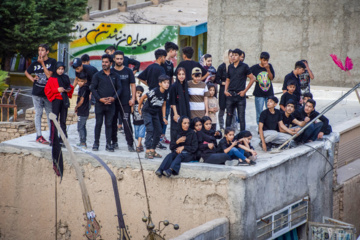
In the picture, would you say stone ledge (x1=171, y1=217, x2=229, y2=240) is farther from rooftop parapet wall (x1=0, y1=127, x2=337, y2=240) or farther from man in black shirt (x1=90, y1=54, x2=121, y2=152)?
man in black shirt (x1=90, y1=54, x2=121, y2=152)

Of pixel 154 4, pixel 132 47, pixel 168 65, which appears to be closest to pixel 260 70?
pixel 168 65

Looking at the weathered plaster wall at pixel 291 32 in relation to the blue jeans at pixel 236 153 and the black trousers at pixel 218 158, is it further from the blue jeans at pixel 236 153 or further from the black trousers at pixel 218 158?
the black trousers at pixel 218 158

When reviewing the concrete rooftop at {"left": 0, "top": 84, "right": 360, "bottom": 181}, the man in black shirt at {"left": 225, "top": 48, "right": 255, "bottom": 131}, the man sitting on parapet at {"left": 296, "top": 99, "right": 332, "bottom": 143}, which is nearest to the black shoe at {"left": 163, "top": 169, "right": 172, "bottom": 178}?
the concrete rooftop at {"left": 0, "top": 84, "right": 360, "bottom": 181}

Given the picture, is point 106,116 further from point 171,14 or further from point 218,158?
point 171,14

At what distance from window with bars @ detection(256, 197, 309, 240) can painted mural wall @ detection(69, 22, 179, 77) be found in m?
17.7

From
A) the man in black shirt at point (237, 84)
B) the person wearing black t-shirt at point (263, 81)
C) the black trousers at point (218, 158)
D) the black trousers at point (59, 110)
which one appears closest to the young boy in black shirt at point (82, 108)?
the black trousers at point (59, 110)

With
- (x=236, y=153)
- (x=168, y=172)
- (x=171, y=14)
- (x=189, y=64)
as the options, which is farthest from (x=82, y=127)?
(x=171, y=14)

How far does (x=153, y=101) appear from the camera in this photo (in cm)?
1040

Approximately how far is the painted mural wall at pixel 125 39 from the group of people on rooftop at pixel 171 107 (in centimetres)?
1652

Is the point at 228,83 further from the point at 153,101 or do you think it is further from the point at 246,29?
the point at 246,29

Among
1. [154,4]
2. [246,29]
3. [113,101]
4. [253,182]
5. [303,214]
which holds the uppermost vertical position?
[154,4]

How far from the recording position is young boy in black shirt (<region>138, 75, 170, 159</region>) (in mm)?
10367

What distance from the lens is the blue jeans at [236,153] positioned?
32.6 feet

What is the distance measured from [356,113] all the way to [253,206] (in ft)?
19.0
